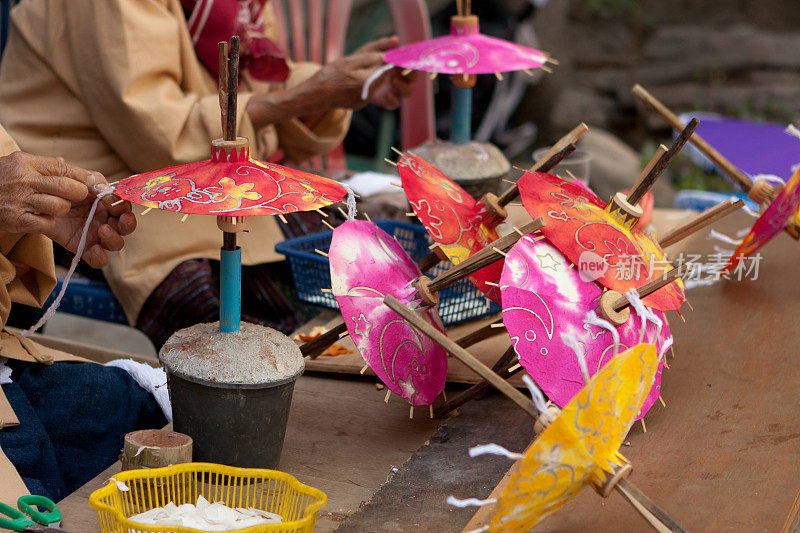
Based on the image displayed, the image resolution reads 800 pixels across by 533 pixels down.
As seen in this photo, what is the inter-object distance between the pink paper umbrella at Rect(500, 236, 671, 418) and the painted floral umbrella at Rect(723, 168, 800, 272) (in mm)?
496

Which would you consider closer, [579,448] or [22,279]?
[579,448]

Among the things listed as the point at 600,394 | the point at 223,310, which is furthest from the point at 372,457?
the point at 600,394

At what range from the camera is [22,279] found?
59.4 inches

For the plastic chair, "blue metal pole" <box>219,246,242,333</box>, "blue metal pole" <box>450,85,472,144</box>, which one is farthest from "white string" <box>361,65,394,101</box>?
the plastic chair

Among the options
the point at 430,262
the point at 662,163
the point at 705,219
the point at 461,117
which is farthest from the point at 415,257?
the point at 662,163

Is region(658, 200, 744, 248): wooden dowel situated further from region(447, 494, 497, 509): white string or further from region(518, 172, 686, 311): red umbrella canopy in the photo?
region(447, 494, 497, 509): white string

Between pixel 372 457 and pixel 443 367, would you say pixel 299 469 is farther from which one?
pixel 443 367

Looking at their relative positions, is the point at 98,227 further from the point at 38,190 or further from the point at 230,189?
the point at 230,189

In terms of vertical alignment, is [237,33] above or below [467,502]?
above

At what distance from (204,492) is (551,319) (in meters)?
0.51

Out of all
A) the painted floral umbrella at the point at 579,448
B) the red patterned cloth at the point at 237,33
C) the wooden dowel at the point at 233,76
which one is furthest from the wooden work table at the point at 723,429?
the red patterned cloth at the point at 237,33

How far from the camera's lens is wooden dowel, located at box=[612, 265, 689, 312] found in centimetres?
118

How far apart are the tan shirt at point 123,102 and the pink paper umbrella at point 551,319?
995 millimetres

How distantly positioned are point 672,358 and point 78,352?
4.09 ft
